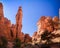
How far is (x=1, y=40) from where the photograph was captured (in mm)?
10867

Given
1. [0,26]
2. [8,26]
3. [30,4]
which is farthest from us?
[8,26]

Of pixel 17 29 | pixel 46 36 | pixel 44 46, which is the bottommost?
pixel 44 46

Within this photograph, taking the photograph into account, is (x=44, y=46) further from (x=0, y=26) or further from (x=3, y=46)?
(x=0, y=26)

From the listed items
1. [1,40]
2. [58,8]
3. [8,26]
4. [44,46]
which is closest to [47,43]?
[44,46]

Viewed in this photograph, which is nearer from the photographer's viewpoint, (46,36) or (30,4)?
(30,4)

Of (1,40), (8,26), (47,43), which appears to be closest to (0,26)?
(8,26)

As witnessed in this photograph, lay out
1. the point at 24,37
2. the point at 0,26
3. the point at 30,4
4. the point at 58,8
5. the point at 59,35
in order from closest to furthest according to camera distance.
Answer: the point at 58,8 < the point at 30,4 < the point at 59,35 < the point at 0,26 < the point at 24,37

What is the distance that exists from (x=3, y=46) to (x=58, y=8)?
3.80 meters

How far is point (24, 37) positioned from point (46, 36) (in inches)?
244

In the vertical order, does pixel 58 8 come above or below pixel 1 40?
above

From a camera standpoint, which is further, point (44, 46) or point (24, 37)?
point (24, 37)

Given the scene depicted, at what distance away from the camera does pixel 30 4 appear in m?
9.91

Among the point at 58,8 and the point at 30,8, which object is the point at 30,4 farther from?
the point at 58,8

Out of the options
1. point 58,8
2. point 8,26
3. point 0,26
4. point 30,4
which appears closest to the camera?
point 58,8
